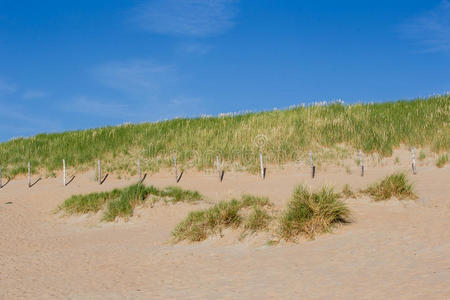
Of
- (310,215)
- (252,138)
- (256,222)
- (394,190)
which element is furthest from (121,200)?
(252,138)

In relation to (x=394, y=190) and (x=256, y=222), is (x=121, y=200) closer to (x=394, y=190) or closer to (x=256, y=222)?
(x=256, y=222)

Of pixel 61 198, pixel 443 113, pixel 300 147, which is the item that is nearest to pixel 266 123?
pixel 300 147

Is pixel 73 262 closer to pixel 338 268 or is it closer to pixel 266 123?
pixel 338 268

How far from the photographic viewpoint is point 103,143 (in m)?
35.5

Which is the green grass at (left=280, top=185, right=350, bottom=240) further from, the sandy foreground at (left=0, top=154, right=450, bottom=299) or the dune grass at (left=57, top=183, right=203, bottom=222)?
the dune grass at (left=57, top=183, right=203, bottom=222)

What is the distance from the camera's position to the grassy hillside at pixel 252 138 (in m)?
28.4

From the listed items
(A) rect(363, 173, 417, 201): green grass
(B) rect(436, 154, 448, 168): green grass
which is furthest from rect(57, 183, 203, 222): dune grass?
(B) rect(436, 154, 448, 168): green grass

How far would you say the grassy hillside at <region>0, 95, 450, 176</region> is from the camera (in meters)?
28.4

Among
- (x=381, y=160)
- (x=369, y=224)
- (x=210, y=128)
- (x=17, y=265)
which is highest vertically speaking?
(x=210, y=128)

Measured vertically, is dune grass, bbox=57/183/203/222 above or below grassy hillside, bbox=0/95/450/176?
below

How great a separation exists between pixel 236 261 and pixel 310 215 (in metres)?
2.30

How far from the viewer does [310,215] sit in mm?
11000

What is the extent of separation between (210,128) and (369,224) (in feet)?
79.8

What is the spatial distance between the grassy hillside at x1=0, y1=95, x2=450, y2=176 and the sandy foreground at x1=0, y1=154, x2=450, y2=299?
12.5 m
